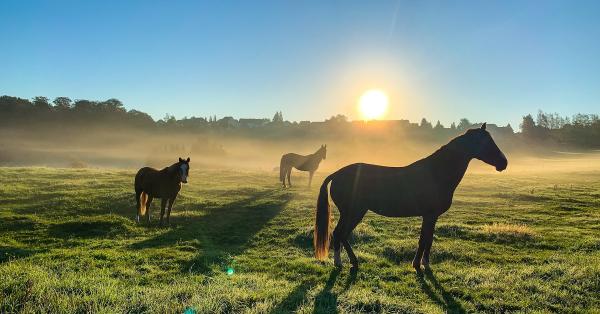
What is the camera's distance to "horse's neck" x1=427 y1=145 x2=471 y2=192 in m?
9.20

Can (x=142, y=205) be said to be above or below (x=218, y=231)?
above

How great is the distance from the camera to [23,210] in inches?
713

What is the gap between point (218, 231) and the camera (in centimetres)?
1516

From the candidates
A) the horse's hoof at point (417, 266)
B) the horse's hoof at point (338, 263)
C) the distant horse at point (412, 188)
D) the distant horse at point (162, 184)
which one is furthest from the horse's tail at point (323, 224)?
the distant horse at point (162, 184)

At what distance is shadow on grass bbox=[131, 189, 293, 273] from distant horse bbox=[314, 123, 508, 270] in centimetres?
349

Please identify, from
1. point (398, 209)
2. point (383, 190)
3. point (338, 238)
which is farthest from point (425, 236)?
point (338, 238)

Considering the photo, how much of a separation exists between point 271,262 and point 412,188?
4.46 m

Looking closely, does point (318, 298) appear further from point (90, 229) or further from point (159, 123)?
point (159, 123)

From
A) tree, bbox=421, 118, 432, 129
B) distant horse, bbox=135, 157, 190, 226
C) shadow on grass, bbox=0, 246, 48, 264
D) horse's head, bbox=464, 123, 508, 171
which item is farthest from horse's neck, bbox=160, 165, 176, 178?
tree, bbox=421, 118, 432, 129

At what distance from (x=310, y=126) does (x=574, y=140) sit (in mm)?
108516

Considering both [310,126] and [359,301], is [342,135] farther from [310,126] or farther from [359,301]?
[359,301]

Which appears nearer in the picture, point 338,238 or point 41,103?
point 338,238

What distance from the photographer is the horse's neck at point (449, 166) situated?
30.2ft

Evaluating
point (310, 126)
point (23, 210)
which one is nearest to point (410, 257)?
point (23, 210)
